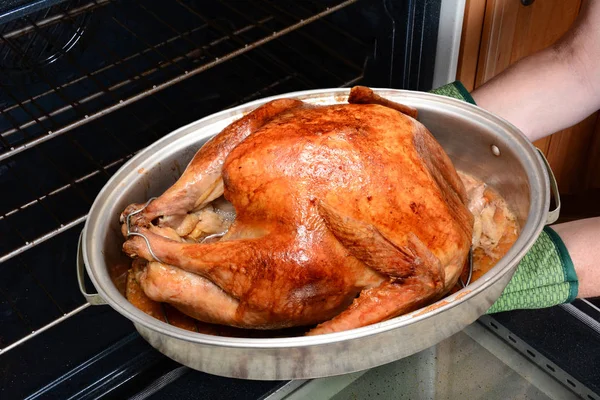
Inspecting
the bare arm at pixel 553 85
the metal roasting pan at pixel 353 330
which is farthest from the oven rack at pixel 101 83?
the bare arm at pixel 553 85

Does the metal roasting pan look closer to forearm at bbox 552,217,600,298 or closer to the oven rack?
forearm at bbox 552,217,600,298

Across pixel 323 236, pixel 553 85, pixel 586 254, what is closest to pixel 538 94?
pixel 553 85

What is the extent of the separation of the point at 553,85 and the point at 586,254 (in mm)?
432

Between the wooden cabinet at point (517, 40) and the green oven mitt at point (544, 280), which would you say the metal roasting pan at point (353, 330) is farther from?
the wooden cabinet at point (517, 40)

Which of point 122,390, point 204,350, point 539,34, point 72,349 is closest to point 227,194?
point 204,350

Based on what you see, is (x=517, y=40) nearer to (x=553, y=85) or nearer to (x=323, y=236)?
(x=553, y=85)

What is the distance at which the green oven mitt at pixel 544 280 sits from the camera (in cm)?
104

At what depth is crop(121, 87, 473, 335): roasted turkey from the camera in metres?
0.84

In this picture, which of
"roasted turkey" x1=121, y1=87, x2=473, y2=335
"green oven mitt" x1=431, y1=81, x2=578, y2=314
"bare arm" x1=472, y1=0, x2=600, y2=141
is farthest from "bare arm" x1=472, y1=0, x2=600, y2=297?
"roasted turkey" x1=121, y1=87, x2=473, y2=335

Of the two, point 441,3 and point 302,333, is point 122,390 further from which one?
point 441,3

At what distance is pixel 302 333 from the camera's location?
3.11 feet

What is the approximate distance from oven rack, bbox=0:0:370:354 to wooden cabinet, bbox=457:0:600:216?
1.05 ft

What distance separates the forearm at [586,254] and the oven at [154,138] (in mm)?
95

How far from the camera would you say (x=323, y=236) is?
0.84m
